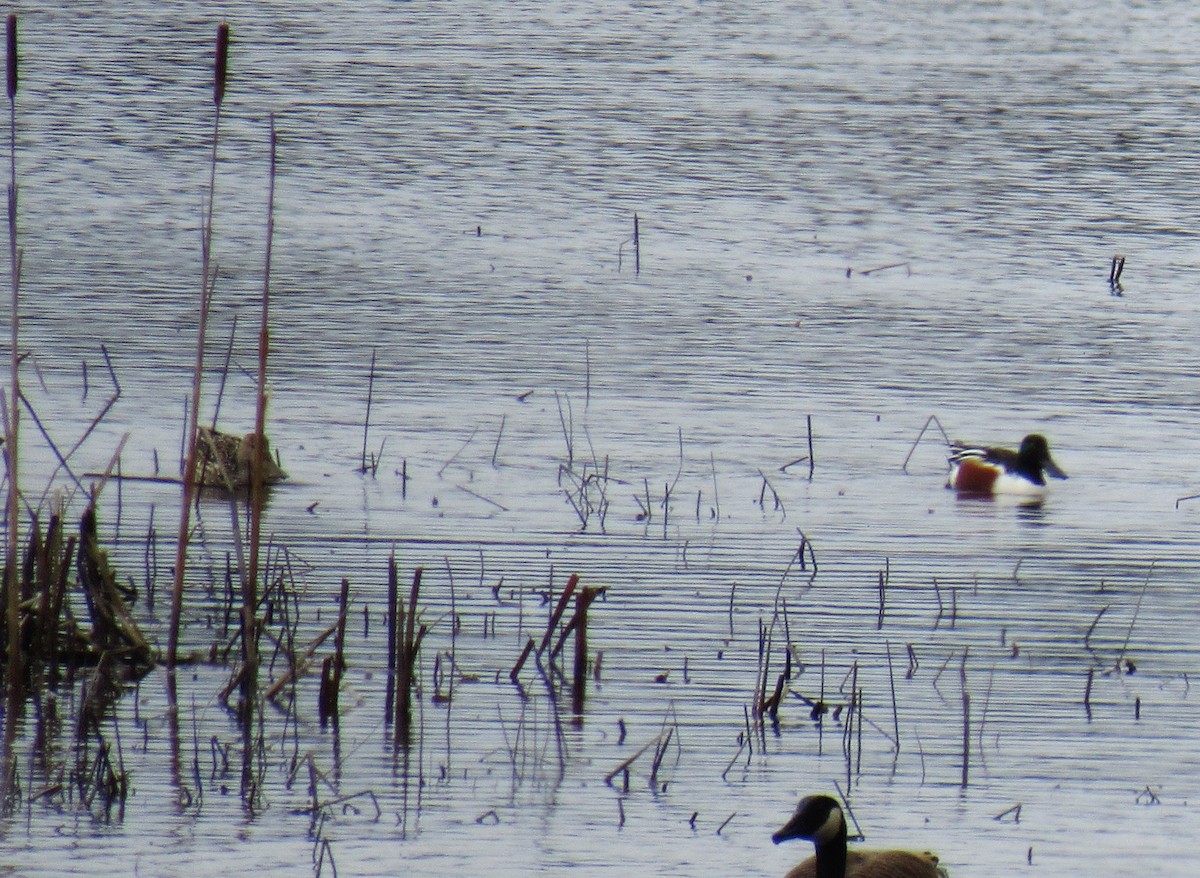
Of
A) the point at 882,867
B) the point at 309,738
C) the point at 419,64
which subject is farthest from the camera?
the point at 419,64

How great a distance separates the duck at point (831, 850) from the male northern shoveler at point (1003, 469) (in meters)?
6.98

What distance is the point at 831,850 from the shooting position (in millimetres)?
6852

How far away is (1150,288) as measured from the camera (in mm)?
23531

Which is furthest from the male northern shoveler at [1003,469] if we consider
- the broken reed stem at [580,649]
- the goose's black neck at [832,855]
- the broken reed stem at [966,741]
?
the goose's black neck at [832,855]

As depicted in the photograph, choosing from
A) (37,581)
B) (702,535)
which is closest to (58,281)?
(702,535)

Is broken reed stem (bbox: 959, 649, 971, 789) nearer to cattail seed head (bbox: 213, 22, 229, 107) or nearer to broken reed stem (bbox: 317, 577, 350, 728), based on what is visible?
broken reed stem (bbox: 317, 577, 350, 728)

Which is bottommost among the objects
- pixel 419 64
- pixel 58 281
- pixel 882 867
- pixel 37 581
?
pixel 882 867

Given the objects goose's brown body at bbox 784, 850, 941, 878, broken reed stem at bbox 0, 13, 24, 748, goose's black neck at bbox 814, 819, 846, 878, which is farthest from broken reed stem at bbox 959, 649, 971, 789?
broken reed stem at bbox 0, 13, 24, 748

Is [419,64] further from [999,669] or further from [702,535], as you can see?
Answer: [999,669]

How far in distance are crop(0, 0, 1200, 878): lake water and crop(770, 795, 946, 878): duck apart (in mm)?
770

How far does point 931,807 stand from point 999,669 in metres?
2.01

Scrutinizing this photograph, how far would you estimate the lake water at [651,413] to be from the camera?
8.41 m

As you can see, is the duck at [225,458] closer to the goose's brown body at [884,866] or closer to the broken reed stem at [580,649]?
the broken reed stem at [580,649]

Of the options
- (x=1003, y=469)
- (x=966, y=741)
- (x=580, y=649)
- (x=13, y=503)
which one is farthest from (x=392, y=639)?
(x=1003, y=469)
